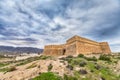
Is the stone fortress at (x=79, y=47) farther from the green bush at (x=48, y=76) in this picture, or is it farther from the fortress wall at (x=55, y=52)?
the green bush at (x=48, y=76)

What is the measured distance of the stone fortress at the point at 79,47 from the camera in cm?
6451

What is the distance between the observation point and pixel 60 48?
89375 mm

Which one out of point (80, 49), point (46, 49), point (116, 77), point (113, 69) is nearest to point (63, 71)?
point (116, 77)

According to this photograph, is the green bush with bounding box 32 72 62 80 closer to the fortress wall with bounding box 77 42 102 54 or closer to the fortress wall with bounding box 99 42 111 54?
the fortress wall with bounding box 77 42 102 54

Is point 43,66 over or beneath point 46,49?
beneath

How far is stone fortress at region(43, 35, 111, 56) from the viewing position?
2540 inches

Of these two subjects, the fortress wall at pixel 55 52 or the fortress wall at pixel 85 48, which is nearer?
the fortress wall at pixel 85 48

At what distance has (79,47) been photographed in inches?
2511

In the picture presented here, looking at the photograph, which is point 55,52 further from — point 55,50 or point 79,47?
point 79,47

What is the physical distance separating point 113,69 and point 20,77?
858 inches

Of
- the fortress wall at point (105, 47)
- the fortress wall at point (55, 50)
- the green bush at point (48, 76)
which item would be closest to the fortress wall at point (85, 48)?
the fortress wall at point (105, 47)

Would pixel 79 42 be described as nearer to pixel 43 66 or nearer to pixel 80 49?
pixel 80 49

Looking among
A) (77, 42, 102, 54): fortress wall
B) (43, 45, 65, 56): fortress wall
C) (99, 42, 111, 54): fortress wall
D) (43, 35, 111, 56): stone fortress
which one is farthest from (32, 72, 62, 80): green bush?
(99, 42, 111, 54): fortress wall

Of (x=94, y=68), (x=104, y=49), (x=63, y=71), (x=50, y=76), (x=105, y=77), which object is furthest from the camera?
(x=104, y=49)
